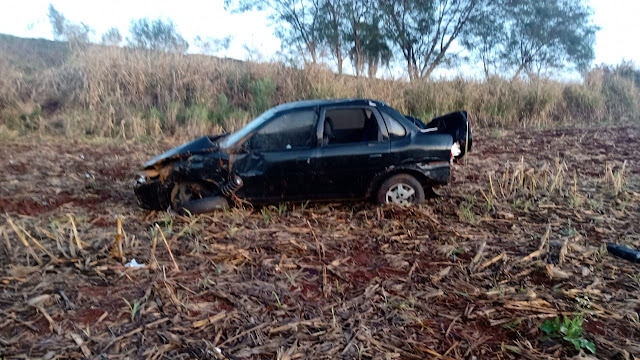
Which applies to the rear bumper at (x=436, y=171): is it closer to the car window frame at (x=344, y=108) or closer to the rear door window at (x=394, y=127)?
the rear door window at (x=394, y=127)

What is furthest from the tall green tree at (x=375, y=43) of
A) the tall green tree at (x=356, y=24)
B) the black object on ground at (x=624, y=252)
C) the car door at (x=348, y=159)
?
the black object on ground at (x=624, y=252)

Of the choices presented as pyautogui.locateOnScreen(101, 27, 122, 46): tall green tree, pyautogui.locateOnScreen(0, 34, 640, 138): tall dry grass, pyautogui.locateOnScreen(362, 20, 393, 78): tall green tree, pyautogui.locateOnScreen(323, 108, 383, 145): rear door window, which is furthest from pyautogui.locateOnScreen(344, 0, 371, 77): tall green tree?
pyautogui.locateOnScreen(323, 108, 383, 145): rear door window

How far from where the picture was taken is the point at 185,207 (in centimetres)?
544

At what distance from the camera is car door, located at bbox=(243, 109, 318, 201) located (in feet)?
18.2

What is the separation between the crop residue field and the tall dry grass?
6162 millimetres

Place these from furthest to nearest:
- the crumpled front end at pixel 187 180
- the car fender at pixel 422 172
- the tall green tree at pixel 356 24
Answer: the tall green tree at pixel 356 24 < the car fender at pixel 422 172 < the crumpled front end at pixel 187 180

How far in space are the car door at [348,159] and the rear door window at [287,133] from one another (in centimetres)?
15

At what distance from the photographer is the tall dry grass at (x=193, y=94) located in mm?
12266

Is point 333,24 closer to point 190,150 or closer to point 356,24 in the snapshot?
point 356,24

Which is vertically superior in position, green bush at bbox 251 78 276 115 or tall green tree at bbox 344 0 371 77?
tall green tree at bbox 344 0 371 77

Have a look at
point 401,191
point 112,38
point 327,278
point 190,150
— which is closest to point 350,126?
point 401,191

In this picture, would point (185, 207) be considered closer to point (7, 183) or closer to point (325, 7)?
point (7, 183)

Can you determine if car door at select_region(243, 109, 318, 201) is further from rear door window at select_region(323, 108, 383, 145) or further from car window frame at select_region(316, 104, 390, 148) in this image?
rear door window at select_region(323, 108, 383, 145)

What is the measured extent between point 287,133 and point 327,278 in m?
2.29
